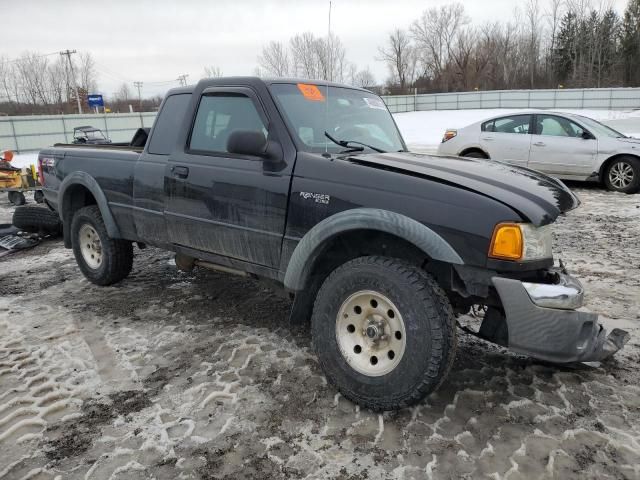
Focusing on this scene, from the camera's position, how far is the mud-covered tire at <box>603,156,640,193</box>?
938 cm

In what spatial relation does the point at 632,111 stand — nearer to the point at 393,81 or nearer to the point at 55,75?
the point at 393,81

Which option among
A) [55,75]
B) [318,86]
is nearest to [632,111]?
[318,86]

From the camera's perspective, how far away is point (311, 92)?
3.82 m

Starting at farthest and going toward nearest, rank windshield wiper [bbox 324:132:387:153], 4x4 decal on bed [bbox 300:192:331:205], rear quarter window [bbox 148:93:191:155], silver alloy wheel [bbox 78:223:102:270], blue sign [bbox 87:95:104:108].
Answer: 1. blue sign [bbox 87:95:104:108]
2. silver alloy wheel [bbox 78:223:102:270]
3. rear quarter window [bbox 148:93:191:155]
4. windshield wiper [bbox 324:132:387:153]
5. 4x4 decal on bed [bbox 300:192:331:205]

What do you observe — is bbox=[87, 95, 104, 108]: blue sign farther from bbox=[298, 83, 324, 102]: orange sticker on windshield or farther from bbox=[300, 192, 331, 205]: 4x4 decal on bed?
bbox=[300, 192, 331, 205]: 4x4 decal on bed

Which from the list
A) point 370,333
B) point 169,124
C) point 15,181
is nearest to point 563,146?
point 169,124

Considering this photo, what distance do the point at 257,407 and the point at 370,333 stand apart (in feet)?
2.76

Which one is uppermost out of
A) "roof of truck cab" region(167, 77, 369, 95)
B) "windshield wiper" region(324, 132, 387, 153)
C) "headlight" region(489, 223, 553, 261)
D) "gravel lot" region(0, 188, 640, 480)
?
"roof of truck cab" region(167, 77, 369, 95)

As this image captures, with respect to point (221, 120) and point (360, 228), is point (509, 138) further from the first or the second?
point (360, 228)

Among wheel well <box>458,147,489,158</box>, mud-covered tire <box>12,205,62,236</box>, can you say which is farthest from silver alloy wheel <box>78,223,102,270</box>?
wheel well <box>458,147,489,158</box>

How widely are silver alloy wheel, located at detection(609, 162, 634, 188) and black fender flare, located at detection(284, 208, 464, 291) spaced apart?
859 centimetres

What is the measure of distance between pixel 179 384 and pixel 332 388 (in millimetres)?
1029

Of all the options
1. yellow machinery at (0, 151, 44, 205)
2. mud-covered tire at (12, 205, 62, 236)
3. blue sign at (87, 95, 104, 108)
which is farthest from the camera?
blue sign at (87, 95, 104, 108)

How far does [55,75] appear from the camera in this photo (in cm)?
6806
